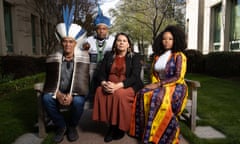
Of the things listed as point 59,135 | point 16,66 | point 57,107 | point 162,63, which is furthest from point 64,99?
point 16,66

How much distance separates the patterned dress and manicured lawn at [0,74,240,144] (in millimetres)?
479

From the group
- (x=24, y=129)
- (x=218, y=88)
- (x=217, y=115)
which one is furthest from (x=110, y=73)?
(x=218, y=88)

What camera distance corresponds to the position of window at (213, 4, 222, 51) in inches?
487

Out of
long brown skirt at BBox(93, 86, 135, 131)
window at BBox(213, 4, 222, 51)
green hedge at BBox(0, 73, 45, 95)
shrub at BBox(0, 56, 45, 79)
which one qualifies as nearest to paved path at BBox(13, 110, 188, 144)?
long brown skirt at BBox(93, 86, 135, 131)

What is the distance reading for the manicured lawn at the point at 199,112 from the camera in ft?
10.5

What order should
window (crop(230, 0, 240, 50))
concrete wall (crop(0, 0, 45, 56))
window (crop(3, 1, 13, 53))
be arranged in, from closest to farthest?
1. window (crop(3, 1, 13, 53))
2. concrete wall (crop(0, 0, 45, 56))
3. window (crop(230, 0, 240, 50))

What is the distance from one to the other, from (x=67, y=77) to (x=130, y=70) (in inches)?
33.2

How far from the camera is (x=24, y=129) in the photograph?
348 cm

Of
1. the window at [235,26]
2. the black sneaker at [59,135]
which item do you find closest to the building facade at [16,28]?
the black sneaker at [59,135]

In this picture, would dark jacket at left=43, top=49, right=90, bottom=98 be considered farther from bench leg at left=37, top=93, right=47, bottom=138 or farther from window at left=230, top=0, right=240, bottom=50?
window at left=230, top=0, right=240, bottom=50

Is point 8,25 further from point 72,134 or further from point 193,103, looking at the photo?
point 193,103

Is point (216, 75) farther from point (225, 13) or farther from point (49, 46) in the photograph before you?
point (49, 46)

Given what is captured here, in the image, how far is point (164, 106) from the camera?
2.75 m

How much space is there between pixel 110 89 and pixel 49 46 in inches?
386
